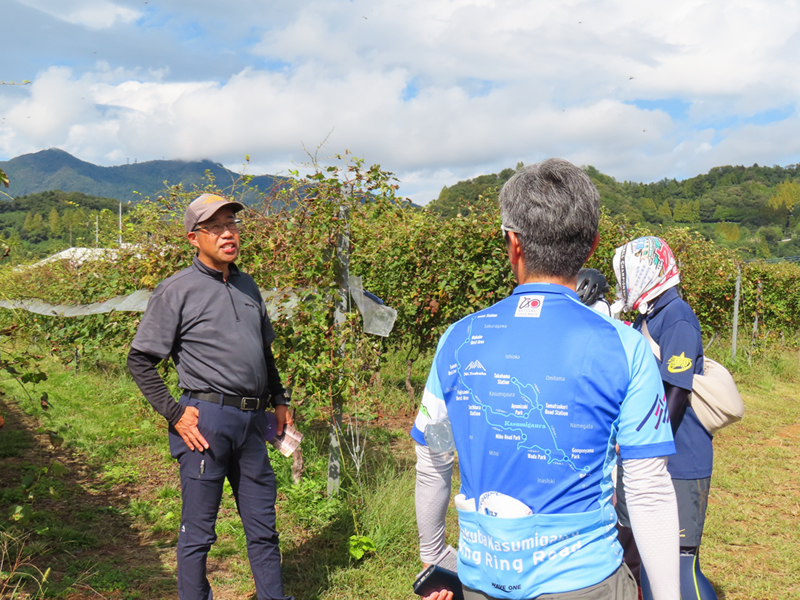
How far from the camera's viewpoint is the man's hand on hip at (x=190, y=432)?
2.65 m

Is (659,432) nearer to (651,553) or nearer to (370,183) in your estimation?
(651,553)

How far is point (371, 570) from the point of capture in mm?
3498

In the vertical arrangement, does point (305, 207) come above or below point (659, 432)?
above

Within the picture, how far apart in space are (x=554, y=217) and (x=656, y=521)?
72cm

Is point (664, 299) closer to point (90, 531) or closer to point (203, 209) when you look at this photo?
point (203, 209)

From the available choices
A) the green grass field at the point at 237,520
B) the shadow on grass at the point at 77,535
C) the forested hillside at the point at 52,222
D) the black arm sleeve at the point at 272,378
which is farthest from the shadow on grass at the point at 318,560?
the forested hillside at the point at 52,222

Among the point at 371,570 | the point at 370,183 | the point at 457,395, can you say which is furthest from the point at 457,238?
the point at 457,395

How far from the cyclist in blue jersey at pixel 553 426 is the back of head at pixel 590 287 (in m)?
1.93

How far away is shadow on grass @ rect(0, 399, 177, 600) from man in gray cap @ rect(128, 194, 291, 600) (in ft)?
2.64

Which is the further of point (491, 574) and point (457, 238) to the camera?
point (457, 238)

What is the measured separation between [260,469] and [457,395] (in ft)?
5.56

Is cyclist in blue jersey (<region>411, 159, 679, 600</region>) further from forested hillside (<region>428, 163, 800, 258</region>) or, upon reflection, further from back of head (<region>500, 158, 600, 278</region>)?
forested hillside (<region>428, 163, 800, 258</region>)

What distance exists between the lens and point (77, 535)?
3969mm

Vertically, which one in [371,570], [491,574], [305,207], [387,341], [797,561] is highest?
[305,207]
